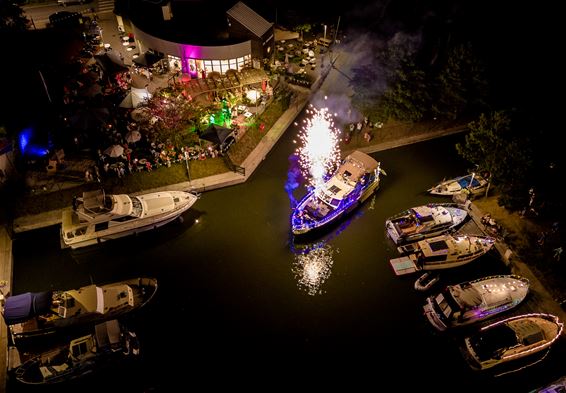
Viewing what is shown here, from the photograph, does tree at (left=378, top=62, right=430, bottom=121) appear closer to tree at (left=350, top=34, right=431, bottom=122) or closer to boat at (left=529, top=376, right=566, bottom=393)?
tree at (left=350, top=34, right=431, bottom=122)

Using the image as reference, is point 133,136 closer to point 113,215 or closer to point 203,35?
point 113,215

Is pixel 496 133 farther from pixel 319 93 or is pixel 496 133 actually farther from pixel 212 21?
pixel 212 21

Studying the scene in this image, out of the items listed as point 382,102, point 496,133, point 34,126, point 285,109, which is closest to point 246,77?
point 285,109

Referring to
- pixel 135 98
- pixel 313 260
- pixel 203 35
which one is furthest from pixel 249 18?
pixel 313 260

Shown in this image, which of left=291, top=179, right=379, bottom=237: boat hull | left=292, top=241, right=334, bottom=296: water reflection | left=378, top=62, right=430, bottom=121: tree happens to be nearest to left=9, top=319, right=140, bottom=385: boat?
left=292, top=241, right=334, bottom=296: water reflection

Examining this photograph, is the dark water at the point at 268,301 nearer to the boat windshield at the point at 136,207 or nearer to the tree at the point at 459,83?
the boat windshield at the point at 136,207

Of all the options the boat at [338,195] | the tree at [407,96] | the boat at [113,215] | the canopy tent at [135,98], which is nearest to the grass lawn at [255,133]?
the boat at [113,215]

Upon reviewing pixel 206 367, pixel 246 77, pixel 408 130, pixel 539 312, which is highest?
pixel 246 77
